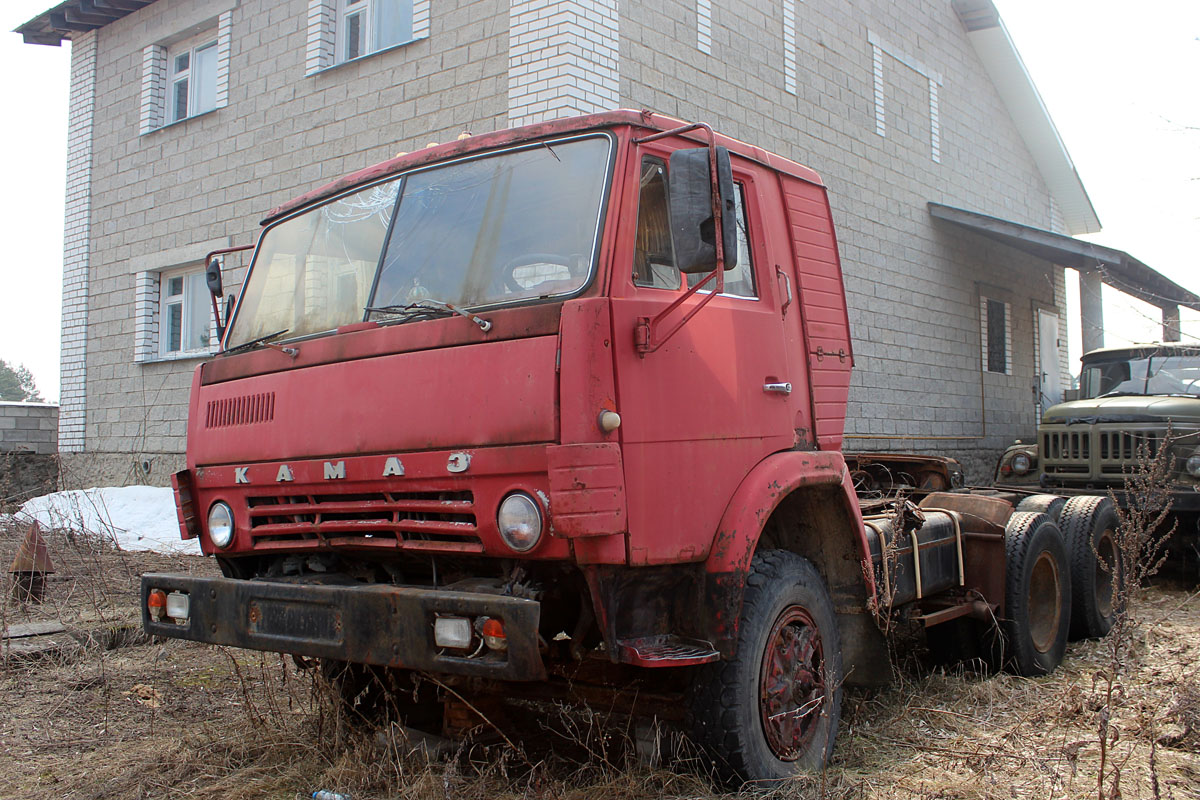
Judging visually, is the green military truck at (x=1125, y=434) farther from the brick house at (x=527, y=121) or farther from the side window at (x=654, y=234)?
the side window at (x=654, y=234)

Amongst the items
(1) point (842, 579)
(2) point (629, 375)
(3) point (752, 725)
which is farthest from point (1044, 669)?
(2) point (629, 375)

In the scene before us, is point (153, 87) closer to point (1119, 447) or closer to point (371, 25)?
point (371, 25)

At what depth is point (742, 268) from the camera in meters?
3.98

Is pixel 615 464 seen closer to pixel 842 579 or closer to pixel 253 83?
pixel 842 579

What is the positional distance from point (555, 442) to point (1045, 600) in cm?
424

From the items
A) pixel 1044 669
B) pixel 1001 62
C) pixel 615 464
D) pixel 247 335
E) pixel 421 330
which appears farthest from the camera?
pixel 1001 62

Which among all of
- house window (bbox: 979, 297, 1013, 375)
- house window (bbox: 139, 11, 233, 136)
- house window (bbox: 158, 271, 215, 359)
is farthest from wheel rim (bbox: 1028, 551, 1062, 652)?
house window (bbox: 139, 11, 233, 136)

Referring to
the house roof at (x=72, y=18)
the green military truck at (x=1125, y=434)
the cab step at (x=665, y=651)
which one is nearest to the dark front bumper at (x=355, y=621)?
the cab step at (x=665, y=651)

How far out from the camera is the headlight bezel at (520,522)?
3.09 meters

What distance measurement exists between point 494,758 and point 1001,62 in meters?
16.2

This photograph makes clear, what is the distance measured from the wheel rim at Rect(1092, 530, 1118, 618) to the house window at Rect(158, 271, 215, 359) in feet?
33.2

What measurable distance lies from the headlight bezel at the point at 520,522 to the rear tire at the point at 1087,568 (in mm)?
4585

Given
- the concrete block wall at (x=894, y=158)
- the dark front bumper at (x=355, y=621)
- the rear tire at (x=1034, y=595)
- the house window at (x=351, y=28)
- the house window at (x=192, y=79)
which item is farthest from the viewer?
Result: the house window at (x=192, y=79)

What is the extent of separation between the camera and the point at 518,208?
11.8ft
